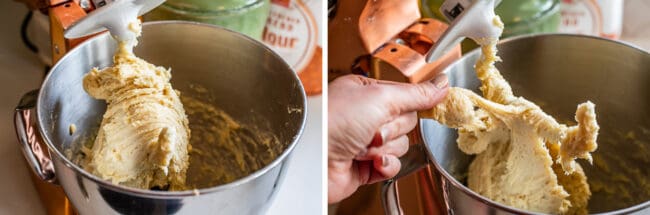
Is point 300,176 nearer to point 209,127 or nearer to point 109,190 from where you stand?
point 209,127

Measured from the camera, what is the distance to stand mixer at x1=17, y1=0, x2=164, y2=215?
0.54 meters

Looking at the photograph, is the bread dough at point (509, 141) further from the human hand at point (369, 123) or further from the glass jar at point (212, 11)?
the glass jar at point (212, 11)

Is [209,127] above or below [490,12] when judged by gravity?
below

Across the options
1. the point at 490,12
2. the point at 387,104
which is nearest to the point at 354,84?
the point at 387,104

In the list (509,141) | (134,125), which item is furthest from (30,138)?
(509,141)

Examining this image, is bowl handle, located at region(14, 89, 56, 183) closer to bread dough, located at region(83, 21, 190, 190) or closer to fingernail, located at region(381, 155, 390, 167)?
bread dough, located at region(83, 21, 190, 190)

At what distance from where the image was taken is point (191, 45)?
0.67m

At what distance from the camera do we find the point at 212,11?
72cm

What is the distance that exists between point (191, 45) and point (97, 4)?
9 cm

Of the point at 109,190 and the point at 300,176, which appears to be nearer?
the point at 109,190

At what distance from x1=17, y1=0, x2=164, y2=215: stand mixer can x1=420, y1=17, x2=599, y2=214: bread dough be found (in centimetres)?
22

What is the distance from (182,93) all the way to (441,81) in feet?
0.79

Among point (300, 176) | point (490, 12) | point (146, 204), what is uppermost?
point (490, 12)

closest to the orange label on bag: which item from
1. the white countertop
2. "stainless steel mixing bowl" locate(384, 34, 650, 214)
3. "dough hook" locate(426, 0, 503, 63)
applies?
the white countertop
